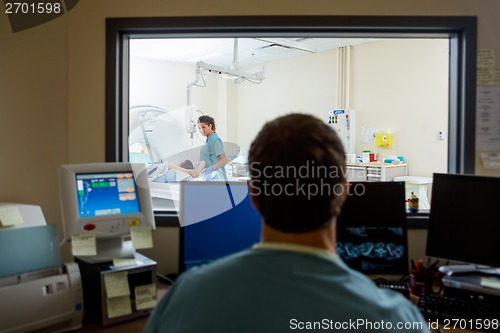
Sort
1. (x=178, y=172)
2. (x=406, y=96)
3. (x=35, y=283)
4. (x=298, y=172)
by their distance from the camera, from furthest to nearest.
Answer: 1. (x=406, y=96)
2. (x=178, y=172)
3. (x=35, y=283)
4. (x=298, y=172)

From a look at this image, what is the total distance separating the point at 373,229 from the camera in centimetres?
154

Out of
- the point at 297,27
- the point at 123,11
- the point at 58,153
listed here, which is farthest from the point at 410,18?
the point at 58,153

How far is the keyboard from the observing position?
1.23 m

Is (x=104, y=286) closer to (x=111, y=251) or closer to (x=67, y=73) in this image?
(x=111, y=251)

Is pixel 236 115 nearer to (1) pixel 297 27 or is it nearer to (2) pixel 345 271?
(1) pixel 297 27

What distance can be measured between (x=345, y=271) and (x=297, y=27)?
1469mm

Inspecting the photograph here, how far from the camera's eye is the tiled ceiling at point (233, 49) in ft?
15.9

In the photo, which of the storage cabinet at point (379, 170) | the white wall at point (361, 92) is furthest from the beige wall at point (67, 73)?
the storage cabinet at point (379, 170)

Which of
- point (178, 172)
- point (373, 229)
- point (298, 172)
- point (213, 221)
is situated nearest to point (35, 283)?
point (213, 221)

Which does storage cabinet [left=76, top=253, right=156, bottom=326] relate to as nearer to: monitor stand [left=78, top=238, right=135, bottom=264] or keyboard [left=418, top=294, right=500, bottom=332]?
monitor stand [left=78, top=238, right=135, bottom=264]

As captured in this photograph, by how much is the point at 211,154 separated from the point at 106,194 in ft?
7.77

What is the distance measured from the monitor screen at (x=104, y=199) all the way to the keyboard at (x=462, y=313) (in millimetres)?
1088

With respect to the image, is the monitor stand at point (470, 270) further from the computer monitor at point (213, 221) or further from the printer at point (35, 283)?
the printer at point (35, 283)

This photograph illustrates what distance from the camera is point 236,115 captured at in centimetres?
681
